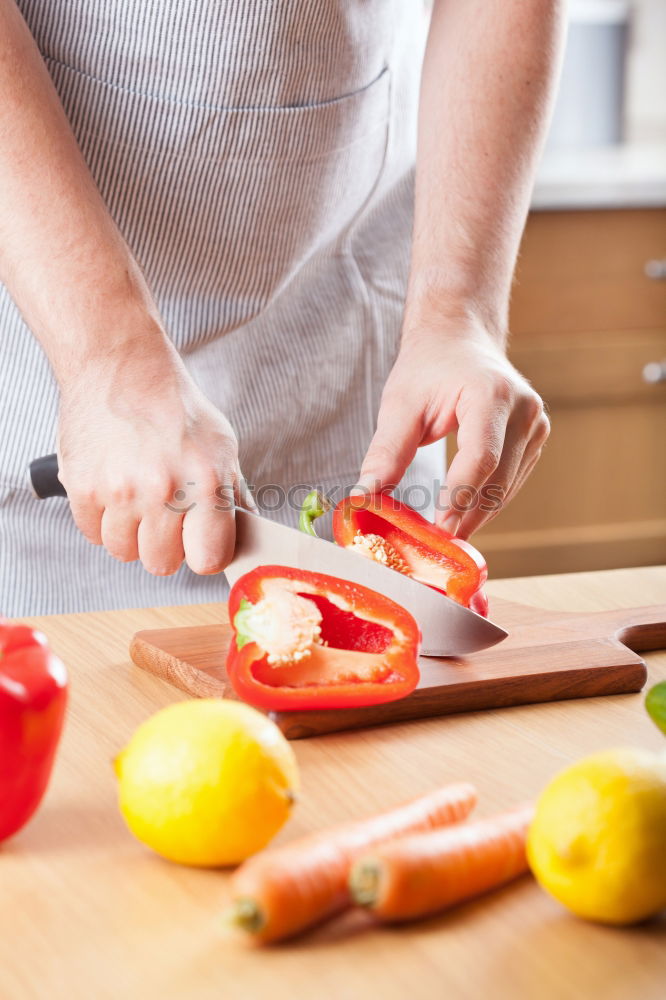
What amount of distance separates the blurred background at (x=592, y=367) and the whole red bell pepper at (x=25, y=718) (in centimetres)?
215

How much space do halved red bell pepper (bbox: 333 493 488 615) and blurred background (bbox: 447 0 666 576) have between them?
1666mm

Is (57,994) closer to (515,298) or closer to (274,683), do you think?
(274,683)

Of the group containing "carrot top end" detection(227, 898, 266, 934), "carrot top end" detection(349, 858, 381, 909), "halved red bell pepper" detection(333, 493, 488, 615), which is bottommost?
"halved red bell pepper" detection(333, 493, 488, 615)

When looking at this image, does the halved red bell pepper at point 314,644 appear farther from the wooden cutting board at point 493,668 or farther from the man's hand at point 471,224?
the man's hand at point 471,224

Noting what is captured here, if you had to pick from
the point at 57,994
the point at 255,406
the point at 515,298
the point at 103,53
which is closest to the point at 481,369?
the point at 255,406

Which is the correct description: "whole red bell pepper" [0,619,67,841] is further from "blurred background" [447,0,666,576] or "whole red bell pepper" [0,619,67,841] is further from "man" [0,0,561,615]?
"blurred background" [447,0,666,576]

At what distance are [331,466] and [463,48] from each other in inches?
19.6

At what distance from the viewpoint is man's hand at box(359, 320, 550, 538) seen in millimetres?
1129

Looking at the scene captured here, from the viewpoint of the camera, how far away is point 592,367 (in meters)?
2.81

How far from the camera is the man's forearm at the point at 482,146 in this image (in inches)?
50.8

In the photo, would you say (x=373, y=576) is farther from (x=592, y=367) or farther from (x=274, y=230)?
(x=592, y=367)

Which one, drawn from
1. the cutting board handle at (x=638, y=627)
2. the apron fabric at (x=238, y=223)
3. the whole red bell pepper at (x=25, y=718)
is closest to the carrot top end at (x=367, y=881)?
the whole red bell pepper at (x=25, y=718)

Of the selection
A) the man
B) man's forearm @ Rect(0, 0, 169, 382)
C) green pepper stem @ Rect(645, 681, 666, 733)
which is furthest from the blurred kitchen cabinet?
green pepper stem @ Rect(645, 681, 666, 733)

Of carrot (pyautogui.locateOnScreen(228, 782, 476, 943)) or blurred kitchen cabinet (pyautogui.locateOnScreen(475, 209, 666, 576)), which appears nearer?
carrot (pyautogui.locateOnScreen(228, 782, 476, 943))
